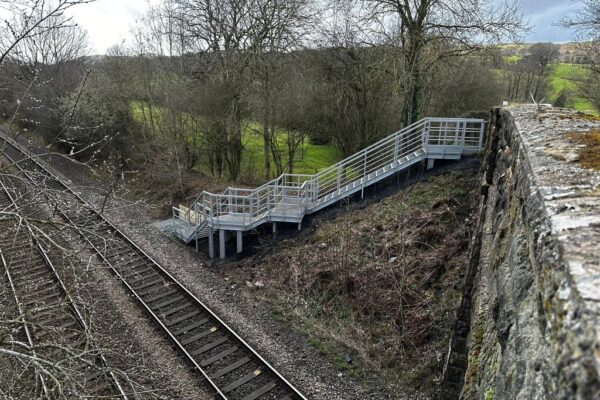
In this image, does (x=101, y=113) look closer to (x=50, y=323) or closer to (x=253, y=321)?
(x=50, y=323)

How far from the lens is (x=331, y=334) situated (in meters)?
9.04

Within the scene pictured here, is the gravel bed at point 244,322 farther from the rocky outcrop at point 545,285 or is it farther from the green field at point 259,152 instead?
the green field at point 259,152

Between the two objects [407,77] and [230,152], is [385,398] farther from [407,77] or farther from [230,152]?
[230,152]

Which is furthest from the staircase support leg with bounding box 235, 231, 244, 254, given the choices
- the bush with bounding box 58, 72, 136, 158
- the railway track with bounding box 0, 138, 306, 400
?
the bush with bounding box 58, 72, 136, 158

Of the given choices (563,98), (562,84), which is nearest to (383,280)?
(563,98)

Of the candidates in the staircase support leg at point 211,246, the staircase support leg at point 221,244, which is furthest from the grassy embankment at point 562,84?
the staircase support leg at point 211,246

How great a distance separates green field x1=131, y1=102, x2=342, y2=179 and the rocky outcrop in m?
17.9

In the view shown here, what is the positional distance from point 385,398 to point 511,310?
522 cm

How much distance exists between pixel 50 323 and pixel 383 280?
7630mm

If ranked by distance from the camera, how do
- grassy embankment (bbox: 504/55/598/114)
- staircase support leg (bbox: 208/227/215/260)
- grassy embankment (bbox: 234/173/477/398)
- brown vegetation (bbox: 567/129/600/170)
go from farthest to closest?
grassy embankment (bbox: 504/55/598/114) < staircase support leg (bbox: 208/227/215/260) < grassy embankment (bbox: 234/173/477/398) < brown vegetation (bbox: 567/129/600/170)

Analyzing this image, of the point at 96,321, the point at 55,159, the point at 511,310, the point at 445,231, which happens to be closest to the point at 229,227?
the point at 96,321

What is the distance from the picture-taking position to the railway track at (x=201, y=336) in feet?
24.6

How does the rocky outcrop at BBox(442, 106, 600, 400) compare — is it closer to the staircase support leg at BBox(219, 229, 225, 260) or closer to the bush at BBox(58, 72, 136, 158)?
the staircase support leg at BBox(219, 229, 225, 260)

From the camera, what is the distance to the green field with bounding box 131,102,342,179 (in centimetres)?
2153
